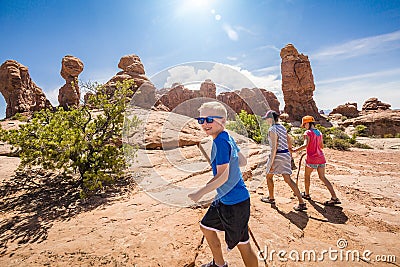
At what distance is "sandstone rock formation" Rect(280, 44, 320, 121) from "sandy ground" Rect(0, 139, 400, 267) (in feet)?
159

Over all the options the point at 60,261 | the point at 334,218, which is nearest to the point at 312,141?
the point at 334,218

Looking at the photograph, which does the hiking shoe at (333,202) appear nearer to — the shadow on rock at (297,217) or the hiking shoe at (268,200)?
the shadow on rock at (297,217)

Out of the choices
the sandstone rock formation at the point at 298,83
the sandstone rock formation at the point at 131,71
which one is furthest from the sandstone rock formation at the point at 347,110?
the sandstone rock formation at the point at 131,71

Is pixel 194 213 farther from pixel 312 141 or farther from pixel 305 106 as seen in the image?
pixel 305 106

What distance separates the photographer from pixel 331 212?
4.34 metres

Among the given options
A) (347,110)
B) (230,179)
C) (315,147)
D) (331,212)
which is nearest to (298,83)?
(347,110)

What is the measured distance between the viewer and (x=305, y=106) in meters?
49.5

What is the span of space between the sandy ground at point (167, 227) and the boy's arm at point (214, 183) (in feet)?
3.86

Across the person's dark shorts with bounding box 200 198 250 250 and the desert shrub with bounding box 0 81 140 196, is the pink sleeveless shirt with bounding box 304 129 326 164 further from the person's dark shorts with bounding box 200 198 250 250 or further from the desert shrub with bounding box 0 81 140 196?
the desert shrub with bounding box 0 81 140 196

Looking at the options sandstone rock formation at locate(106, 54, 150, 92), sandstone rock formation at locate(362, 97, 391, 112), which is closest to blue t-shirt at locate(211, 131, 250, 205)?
sandstone rock formation at locate(106, 54, 150, 92)

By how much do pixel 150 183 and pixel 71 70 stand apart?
139 ft

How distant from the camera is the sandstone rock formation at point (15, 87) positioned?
36778 mm

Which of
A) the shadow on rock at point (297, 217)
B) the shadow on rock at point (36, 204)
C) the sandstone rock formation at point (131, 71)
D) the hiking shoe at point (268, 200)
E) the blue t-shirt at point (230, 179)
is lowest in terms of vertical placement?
the shadow on rock at point (297, 217)

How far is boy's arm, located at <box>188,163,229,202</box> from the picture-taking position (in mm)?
1786
